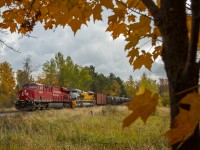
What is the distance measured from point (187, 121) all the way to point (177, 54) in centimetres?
42

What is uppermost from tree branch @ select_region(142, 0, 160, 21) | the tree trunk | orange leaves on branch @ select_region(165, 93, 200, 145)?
tree branch @ select_region(142, 0, 160, 21)

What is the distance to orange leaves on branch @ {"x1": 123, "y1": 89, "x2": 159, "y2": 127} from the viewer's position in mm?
1143

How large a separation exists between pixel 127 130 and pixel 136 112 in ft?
22.5

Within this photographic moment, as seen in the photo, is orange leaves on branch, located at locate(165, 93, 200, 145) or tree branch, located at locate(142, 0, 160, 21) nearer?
orange leaves on branch, located at locate(165, 93, 200, 145)

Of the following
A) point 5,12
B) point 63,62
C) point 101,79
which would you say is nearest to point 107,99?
point 63,62

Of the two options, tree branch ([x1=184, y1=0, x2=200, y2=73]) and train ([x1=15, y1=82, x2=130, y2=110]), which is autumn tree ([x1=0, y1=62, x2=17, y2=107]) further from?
tree branch ([x1=184, y1=0, x2=200, y2=73])

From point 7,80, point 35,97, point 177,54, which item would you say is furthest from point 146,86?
point 7,80

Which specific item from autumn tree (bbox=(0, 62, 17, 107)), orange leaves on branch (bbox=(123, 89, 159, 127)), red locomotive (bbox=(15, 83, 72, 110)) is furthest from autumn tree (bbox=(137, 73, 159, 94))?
autumn tree (bbox=(0, 62, 17, 107))

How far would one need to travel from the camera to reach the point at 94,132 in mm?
8539

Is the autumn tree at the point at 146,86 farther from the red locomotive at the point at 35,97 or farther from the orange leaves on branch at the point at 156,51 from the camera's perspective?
the red locomotive at the point at 35,97

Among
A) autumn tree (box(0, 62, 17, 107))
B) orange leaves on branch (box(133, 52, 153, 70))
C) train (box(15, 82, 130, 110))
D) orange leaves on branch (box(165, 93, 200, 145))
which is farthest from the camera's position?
autumn tree (box(0, 62, 17, 107))

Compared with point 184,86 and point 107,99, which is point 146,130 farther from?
point 107,99

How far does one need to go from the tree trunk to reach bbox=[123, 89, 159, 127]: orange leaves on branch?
0.82 ft

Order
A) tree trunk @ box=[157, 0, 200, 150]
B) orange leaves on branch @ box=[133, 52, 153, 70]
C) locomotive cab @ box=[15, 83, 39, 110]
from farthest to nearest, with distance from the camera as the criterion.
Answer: locomotive cab @ box=[15, 83, 39, 110] < orange leaves on branch @ box=[133, 52, 153, 70] < tree trunk @ box=[157, 0, 200, 150]
